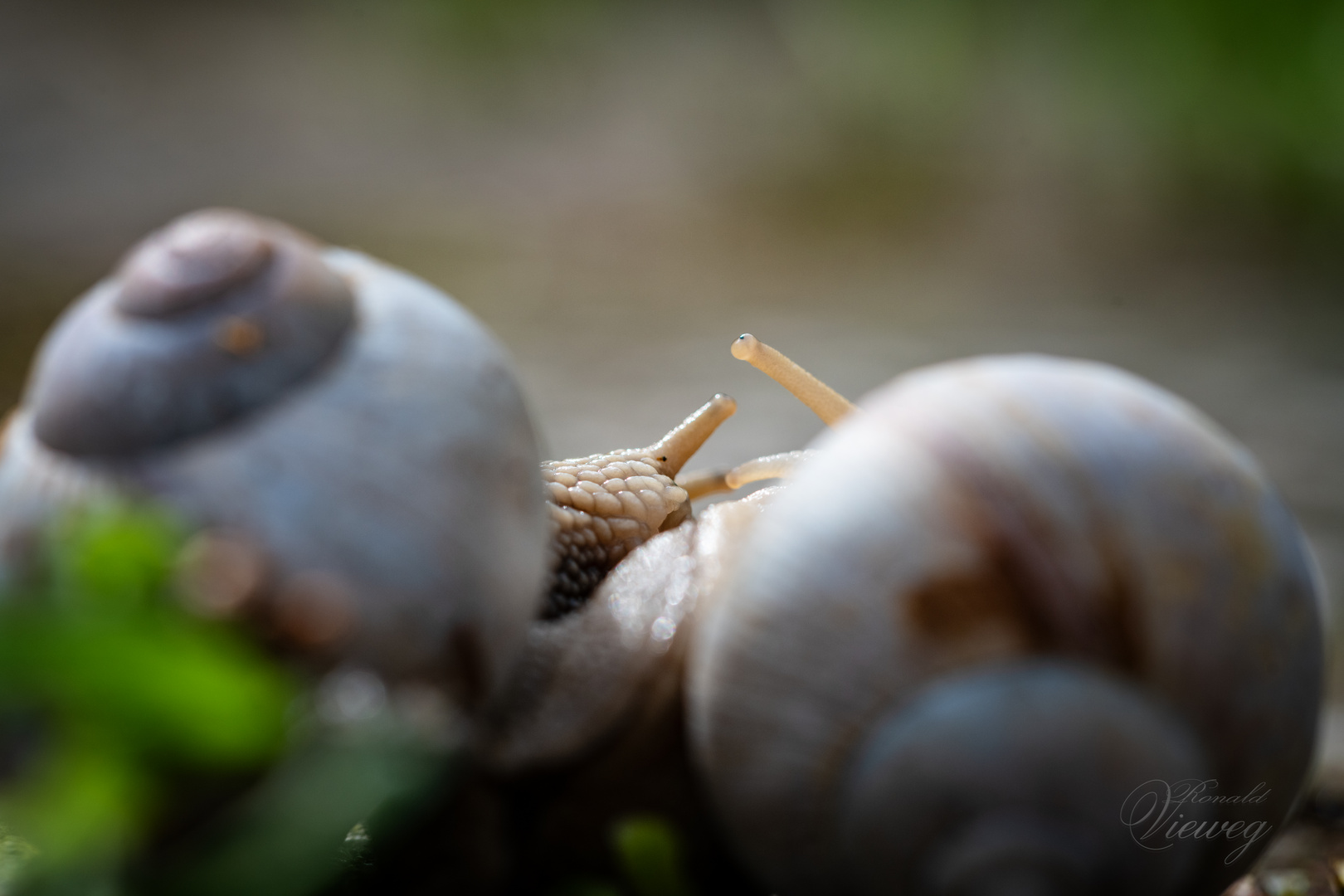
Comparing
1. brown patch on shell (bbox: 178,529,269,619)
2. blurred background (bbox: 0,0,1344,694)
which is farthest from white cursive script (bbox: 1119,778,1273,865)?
blurred background (bbox: 0,0,1344,694)

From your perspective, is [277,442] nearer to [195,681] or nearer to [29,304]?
[195,681]

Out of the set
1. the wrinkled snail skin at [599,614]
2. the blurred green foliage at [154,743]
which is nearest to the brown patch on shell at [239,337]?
the blurred green foliage at [154,743]

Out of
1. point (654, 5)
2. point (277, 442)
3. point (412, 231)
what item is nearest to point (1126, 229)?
point (654, 5)

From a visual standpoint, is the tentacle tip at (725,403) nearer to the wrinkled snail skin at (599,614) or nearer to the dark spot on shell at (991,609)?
the wrinkled snail skin at (599,614)

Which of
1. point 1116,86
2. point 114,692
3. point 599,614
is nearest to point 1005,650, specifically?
point 599,614

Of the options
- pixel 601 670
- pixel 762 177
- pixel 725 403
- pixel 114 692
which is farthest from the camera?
pixel 762 177

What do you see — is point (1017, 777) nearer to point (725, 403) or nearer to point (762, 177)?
point (725, 403)

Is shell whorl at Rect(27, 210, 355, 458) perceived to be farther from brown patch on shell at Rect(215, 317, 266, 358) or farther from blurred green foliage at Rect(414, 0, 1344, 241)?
blurred green foliage at Rect(414, 0, 1344, 241)
